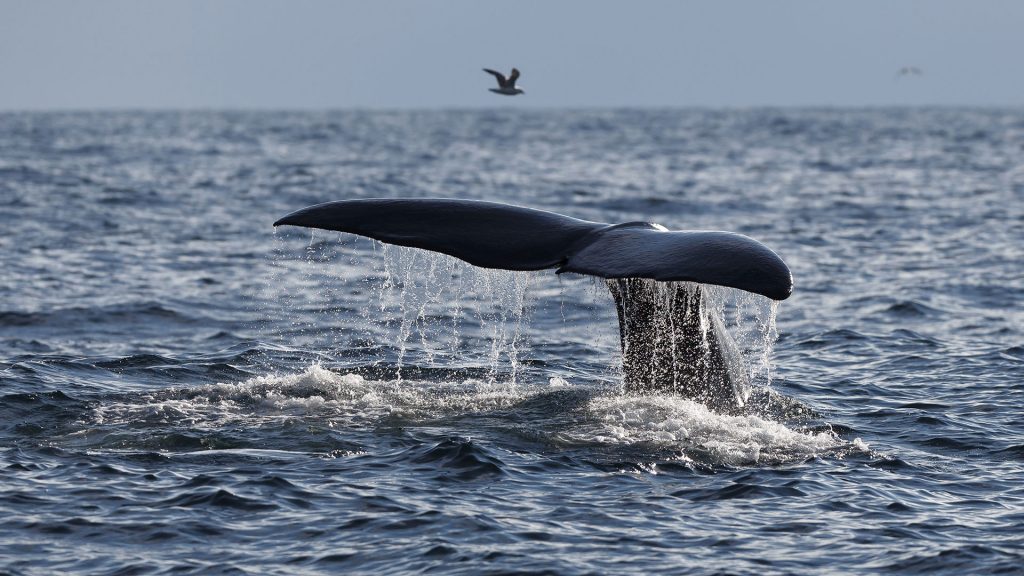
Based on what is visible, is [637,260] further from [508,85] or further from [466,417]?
[508,85]

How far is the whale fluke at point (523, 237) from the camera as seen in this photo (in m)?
7.61

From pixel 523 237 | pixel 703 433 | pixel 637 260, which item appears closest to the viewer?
pixel 637 260

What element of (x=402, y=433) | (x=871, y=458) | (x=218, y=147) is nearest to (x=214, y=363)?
(x=402, y=433)

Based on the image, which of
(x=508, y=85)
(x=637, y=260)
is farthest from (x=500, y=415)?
(x=508, y=85)

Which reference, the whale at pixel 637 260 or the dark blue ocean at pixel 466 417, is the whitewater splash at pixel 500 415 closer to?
the dark blue ocean at pixel 466 417

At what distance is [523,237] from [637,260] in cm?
102

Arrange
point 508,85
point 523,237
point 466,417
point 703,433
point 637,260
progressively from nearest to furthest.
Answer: point 637,260 → point 523,237 → point 703,433 → point 466,417 → point 508,85

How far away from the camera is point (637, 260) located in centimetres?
777

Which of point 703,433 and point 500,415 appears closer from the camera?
point 703,433

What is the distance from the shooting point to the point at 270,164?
42188 millimetres

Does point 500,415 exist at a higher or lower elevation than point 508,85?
lower

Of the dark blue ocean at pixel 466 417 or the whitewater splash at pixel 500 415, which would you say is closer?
the dark blue ocean at pixel 466 417

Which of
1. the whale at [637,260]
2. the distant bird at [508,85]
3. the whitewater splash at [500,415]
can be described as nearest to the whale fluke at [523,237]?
the whale at [637,260]

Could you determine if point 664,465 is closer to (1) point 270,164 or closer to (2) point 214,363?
(2) point 214,363
